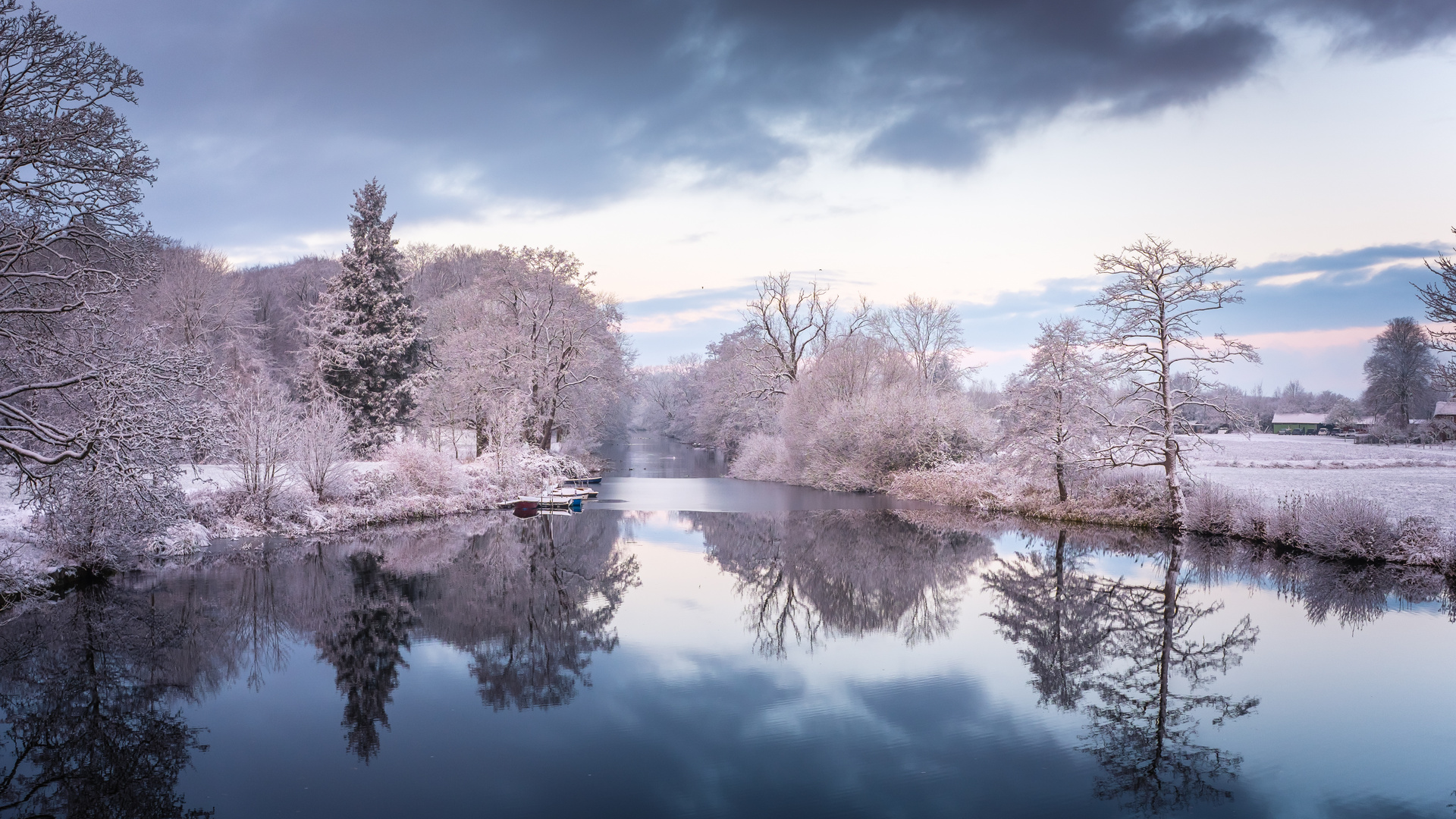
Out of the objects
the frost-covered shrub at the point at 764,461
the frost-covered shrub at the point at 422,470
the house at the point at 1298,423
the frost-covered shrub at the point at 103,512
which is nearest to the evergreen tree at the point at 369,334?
the frost-covered shrub at the point at 422,470

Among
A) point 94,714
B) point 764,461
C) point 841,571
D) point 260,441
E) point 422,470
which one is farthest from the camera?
point 764,461

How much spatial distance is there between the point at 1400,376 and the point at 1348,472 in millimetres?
27082

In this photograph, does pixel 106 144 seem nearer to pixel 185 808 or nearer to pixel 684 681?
pixel 185 808

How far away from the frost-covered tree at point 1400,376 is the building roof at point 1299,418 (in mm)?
22609

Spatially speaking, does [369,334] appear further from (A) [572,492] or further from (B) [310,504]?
(B) [310,504]

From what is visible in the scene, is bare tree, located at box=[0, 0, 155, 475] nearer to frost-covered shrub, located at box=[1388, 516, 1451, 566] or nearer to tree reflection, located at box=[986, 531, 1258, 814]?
tree reflection, located at box=[986, 531, 1258, 814]

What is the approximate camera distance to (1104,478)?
2244 cm

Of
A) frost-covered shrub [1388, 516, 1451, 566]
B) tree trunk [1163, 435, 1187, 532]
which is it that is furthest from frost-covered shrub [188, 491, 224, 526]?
frost-covered shrub [1388, 516, 1451, 566]

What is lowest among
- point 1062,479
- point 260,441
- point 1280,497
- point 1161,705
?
point 1161,705

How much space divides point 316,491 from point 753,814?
59.9ft

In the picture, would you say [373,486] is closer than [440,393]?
Yes

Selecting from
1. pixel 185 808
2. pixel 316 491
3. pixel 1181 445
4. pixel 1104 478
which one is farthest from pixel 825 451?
pixel 185 808

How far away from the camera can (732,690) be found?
28.6 feet

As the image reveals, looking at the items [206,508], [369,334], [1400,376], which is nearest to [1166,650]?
[206,508]
